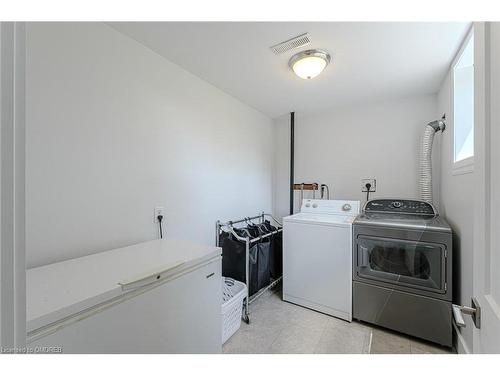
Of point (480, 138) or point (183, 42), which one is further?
point (183, 42)

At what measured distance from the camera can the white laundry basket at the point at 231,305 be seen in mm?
1743

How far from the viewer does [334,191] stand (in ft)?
9.84

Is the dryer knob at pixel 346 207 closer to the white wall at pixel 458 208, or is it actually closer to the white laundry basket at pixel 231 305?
the white wall at pixel 458 208

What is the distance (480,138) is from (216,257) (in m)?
1.26

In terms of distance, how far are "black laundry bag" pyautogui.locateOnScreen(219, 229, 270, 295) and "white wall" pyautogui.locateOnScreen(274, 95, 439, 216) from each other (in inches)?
46.2

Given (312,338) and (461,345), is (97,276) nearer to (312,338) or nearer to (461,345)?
(312,338)

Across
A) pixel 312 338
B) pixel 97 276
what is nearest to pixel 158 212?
pixel 97 276

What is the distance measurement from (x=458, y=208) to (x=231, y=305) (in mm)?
1937

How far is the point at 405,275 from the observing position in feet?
6.18

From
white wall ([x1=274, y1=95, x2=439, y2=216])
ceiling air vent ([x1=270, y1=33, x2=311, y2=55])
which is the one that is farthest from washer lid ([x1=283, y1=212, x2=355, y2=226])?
ceiling air vent ([x1=270, y1=33, x2=311, y2=55])
